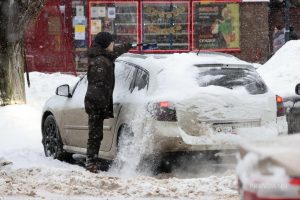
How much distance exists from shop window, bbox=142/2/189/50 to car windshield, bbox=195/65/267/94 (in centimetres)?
1509

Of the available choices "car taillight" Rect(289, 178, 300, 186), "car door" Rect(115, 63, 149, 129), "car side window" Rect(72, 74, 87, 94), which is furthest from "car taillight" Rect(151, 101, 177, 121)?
"car taillight" Rect(289, 178, 300, 186)

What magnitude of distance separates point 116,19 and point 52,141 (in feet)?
43.1

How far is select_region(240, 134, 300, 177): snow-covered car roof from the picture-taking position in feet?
10.2

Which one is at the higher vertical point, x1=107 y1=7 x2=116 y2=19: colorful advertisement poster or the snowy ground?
x1=107 y1=7 x2=116 y2=19: colorful advertisement poster

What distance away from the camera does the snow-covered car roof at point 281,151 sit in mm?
3094

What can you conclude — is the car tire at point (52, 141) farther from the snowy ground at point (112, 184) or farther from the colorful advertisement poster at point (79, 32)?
the colorful advertisement poster at point (79, 32)

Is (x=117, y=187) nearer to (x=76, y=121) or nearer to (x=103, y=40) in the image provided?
(x=103, y=40)

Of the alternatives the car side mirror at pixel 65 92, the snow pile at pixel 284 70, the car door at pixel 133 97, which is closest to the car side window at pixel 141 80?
the car door at pixel 133 97

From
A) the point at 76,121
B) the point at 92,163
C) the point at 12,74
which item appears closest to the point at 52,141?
the point at 76,121

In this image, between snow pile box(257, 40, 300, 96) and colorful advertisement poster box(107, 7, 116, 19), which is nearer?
snow pile box(257, 40, 300, 96)

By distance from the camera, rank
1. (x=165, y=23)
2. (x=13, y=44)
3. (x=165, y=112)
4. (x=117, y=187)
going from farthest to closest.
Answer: (x=165, y=23) < (x=13, y=44) < (x=165, y=112) < (x=117, y=187)

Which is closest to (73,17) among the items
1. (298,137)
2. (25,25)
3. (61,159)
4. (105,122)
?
(25,25)

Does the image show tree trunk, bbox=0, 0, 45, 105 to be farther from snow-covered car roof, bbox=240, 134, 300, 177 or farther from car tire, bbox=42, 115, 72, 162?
snow-covered car roof, bbox=240, 134, 300, 177

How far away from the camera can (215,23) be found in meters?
22.9
